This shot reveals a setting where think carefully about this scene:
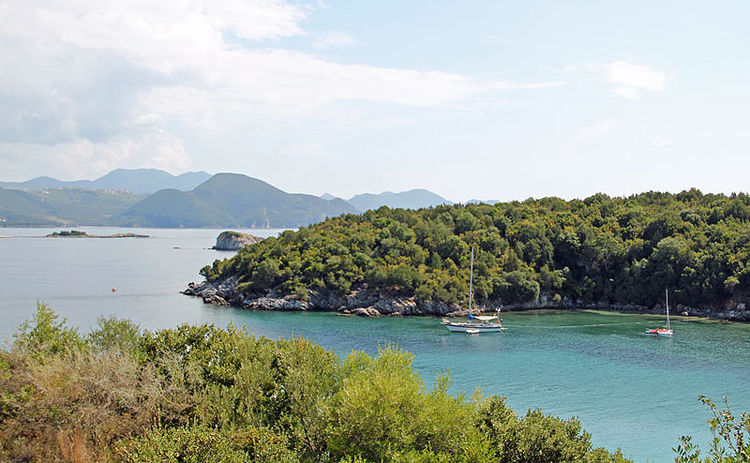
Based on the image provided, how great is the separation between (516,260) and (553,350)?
28.3 metres

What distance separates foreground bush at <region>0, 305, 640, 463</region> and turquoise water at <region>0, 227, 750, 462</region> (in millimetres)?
5921

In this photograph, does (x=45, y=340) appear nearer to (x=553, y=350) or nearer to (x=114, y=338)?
(x=114, y=338)

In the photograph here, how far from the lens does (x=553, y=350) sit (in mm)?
49375

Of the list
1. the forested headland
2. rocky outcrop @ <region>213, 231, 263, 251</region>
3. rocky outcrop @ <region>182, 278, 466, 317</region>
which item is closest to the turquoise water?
rocky outcrop @ <region>182, 278, 466, 317</region>

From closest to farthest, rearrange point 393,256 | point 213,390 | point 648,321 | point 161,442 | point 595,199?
point 161,442 → point 213,390 → point 648,321 → point 393,256 → point 595,199

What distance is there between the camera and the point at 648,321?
64.2 m

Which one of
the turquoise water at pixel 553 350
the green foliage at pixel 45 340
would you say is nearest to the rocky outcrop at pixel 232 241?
the turquoise water at pixel 553 350

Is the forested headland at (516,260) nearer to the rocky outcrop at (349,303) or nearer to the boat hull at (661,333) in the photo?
the rocky outcrop at (349,303)

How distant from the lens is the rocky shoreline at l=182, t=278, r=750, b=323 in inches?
2643

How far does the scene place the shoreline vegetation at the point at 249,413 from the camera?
16.0 metres

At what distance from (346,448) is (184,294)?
68329 mm

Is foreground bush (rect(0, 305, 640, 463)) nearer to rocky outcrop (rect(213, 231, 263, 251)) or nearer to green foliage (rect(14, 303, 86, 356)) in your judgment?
green foliage (rect(14, 303, 86, 356))

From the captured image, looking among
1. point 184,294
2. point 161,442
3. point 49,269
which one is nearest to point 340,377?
point 161,442

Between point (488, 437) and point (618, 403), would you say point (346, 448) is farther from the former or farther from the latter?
point (618, 403)
